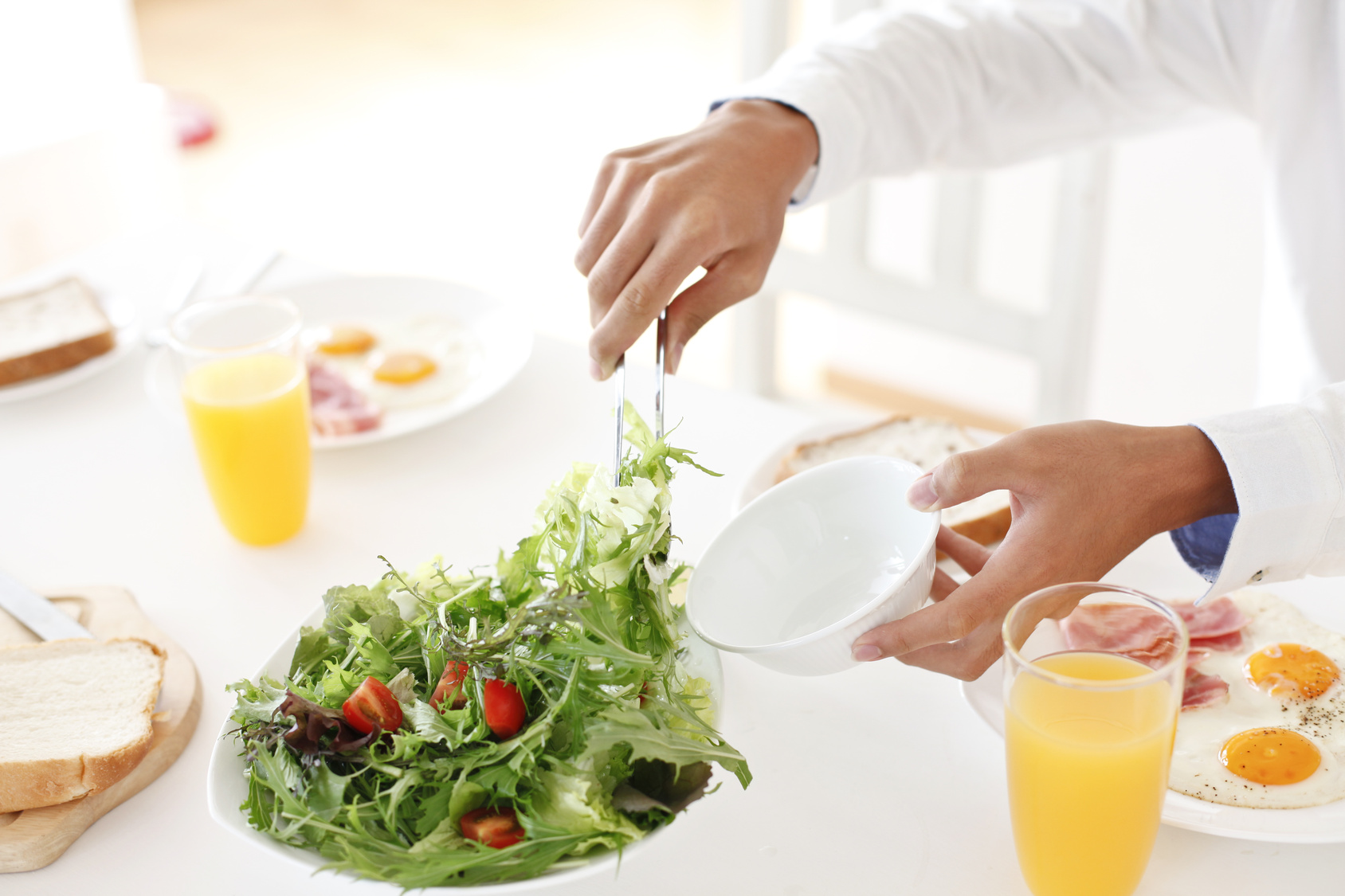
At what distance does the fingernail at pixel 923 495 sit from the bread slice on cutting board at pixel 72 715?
0.64 meters

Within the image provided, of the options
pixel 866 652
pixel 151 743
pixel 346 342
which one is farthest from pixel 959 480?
pixel 346 342

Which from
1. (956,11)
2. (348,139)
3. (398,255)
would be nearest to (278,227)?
(398,255)

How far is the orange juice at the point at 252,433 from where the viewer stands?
1156 mm

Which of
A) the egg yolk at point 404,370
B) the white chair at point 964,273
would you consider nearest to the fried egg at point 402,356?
the egg yolk at point 404,370

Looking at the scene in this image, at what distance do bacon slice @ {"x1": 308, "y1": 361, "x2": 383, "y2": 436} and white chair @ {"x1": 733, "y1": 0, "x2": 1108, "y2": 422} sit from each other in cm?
136

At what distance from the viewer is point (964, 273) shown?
254cm

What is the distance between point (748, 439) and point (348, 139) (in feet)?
14.0

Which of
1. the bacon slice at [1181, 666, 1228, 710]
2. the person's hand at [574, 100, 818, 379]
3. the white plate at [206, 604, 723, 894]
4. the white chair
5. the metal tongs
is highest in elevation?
the person's hand at [574, 100, 818, 379]

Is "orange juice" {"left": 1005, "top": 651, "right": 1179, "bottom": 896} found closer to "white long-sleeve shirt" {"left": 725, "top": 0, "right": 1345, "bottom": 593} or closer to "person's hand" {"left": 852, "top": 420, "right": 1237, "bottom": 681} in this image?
"person's hand" {"left": 852, "top": 420, "right": 1237, "bottom": 681}

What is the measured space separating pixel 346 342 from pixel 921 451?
2.77 ft

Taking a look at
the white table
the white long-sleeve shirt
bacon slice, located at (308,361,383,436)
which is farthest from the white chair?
bacon slice, located at (308,361,383,436)

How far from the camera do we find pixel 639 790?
74cm

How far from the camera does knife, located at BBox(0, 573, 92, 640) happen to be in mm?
1064

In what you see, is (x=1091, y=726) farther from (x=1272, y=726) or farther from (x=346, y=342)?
(x=346, y=342)
